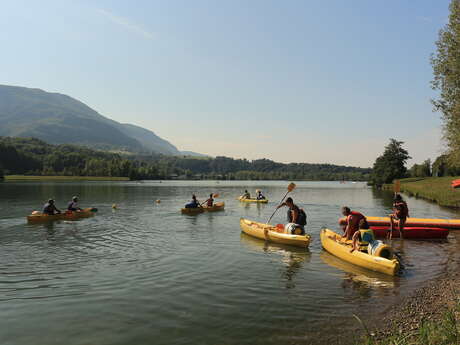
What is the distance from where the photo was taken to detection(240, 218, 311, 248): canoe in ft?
61.0

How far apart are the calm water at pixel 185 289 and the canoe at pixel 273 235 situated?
0.50 meters

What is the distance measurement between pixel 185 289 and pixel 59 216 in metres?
20.9

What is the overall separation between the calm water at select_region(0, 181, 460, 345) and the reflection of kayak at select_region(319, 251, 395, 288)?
43mm

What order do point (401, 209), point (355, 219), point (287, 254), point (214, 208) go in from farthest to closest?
1. point (214, 208)
2. point (401, 209)
3. point (287, 254)
4. point (355, 219)

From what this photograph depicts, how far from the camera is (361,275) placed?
14.0 metres

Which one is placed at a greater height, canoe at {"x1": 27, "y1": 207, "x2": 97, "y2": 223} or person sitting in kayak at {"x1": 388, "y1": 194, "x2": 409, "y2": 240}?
person sitting in kayak at {"x1": 388, "y1": 194, "x2": 409, "y2": 240}

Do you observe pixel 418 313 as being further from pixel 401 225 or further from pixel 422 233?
pixel 422 233

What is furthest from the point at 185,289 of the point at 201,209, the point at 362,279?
the point at 201,209

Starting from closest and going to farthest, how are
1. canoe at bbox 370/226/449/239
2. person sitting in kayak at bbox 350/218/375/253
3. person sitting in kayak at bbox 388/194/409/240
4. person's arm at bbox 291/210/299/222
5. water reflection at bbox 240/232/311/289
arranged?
water reflection at bbox 240/232/311/289, person sitting in kayak at bbox 350/218/375/253, person's arm at bbox 291/210/299/222, person sitting in kayak at bbox 388/194/409/240, canoe at bbox 370/226/449/239

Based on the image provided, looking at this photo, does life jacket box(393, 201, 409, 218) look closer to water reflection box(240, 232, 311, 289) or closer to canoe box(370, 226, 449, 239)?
canoe box(370, 226, 449, 239)

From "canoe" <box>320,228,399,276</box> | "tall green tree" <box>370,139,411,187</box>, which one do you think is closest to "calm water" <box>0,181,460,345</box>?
"canoe" <box>320,228,399,276</box>

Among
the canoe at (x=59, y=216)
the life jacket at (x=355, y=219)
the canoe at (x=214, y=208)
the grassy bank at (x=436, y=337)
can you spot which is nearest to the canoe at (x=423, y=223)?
the life jacket at (x=355, y=219)

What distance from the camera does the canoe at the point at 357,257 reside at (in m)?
13.6

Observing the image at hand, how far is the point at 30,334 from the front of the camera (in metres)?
8.74
